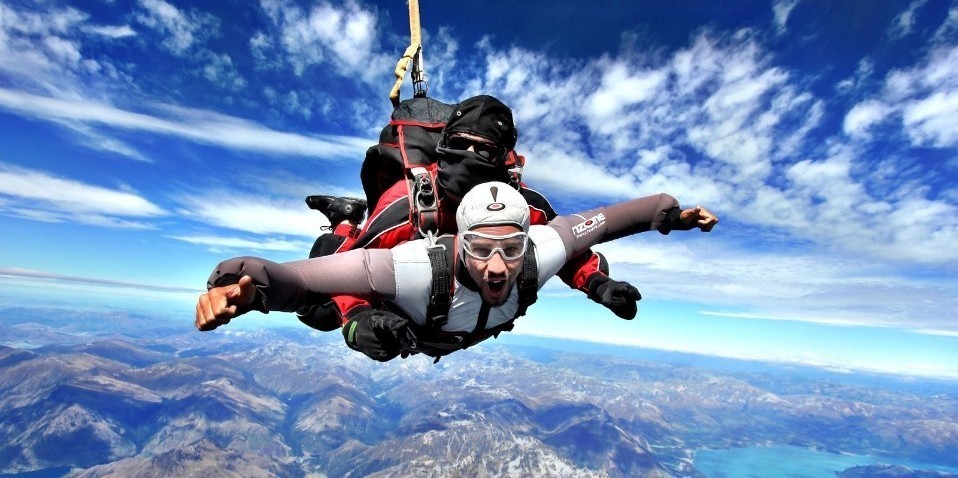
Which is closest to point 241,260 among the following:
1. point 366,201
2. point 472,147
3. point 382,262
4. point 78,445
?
point 382,262

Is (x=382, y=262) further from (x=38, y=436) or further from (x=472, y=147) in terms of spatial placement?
(x=38, y=436)

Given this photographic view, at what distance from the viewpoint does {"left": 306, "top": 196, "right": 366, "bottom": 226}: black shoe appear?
4793 millimetres

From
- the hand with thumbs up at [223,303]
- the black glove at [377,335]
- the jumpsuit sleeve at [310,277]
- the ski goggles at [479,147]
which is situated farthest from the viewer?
the ski goggles at [479,147]

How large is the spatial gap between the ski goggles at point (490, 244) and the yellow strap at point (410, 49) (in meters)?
2.12

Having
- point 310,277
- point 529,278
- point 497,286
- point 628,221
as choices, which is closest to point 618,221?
point 628,221

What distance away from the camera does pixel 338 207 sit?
483cm

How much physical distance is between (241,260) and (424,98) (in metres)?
2.76

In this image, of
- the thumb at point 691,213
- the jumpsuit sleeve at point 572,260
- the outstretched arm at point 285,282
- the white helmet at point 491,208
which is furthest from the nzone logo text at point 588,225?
the outstretched arm at point 285,282

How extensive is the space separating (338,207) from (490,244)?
7.70 feet

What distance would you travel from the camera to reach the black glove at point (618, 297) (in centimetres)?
348

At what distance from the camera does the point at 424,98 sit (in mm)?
4547

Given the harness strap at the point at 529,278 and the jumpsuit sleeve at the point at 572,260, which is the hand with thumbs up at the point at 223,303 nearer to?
the harness strap at the point at 529,278

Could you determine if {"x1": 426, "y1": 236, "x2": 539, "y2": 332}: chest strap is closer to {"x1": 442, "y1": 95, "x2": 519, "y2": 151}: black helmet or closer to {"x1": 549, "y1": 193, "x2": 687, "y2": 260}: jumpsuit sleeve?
{"x1": 549, "y1": 193, "x2": 687, "y2": 260}: jumpsuit sleeve

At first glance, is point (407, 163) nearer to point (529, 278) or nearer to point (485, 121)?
point (485, 121)
